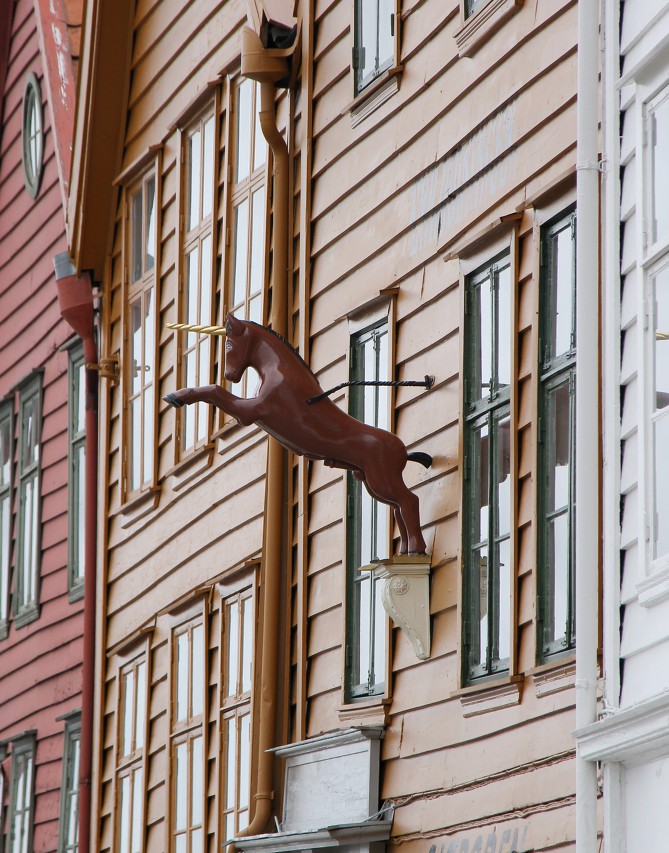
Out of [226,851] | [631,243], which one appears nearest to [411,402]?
[631,243]

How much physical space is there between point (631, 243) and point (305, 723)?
12.3 feet

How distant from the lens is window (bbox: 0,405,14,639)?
1580 centimetres

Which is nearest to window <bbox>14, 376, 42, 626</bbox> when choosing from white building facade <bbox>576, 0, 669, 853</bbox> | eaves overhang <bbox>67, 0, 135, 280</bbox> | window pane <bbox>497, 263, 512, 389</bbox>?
eaves overhang <bbox>67, 0, 135, 280</bbox>

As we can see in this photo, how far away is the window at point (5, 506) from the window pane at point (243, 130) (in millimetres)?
5877

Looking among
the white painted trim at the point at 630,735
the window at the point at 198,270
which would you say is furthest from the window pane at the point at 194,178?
the white painted trim at the point at 630,735

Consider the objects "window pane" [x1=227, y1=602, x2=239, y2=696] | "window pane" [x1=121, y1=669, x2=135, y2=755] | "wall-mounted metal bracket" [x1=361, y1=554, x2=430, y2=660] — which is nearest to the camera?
"wall-mounted metal bracket" [x1=361, y1=554, x2=430, y2=660]

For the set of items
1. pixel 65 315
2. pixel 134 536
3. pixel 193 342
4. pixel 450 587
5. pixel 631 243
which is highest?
pixel 65 315

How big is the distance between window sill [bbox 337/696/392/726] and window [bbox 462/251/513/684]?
3.02 feet

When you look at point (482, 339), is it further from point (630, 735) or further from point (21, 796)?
point (21, 796)

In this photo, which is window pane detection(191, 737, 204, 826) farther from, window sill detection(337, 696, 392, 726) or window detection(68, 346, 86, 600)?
window detection(68, 346, 86, 600)

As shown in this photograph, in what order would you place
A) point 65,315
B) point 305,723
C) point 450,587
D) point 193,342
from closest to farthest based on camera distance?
point 450,587 → point 305,723 → point 193,342 → point 65,315

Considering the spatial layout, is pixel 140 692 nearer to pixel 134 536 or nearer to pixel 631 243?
pixel 134 536

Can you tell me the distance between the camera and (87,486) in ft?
43.6

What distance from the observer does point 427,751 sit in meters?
7.73
